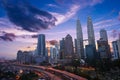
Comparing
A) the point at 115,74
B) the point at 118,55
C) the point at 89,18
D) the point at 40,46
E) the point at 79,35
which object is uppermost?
the point at 89,18

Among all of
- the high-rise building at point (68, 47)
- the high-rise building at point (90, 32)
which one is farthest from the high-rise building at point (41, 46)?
the high-rise building at point (90, 32)

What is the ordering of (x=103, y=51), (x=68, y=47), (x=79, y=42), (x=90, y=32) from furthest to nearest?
(x=90, y=32) → (x=79, y=42) → (x=68, y=47) → (x=103, y=51)

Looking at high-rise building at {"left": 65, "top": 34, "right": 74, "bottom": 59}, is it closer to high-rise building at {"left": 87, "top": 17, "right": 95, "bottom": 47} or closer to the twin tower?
the twin tower

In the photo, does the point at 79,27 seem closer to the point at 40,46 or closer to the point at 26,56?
the point at 40,46

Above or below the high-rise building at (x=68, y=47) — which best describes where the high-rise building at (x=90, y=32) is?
above

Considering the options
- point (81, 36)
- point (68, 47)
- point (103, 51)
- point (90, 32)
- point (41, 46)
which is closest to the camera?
point (103, 51)

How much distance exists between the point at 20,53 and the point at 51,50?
2756 centimetres

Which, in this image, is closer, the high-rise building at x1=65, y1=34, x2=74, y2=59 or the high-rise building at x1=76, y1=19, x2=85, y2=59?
the high-rise building at x1=65, y1=34, x2=74, y2=59

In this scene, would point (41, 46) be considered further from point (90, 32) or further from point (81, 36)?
point (90, 32)

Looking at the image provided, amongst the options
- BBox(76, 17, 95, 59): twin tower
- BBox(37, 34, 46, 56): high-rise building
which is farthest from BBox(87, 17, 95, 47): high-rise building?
BBox(37, 34, 46, 56): high-rise building

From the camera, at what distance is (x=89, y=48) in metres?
103

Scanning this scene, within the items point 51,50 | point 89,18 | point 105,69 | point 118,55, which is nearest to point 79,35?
point 89,18

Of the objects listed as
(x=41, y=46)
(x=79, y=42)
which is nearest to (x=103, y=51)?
(x=79, y=42)

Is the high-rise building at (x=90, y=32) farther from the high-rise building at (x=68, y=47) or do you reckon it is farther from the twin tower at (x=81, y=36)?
the high-rise building at (x=68, y=47)
